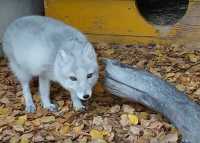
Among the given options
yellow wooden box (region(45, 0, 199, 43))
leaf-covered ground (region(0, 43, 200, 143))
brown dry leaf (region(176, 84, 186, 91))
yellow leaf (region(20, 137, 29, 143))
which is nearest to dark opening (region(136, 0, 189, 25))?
yellow wooden box (region(45, 0, 199, 43))

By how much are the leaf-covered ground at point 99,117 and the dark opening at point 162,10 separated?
0.60 metres

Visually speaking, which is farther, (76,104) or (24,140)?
(76,104)

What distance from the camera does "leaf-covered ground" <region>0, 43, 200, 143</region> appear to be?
3.02 meters

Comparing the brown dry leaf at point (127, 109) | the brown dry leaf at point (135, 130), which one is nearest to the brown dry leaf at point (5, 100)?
the brown dry leaf at point (127, 109)

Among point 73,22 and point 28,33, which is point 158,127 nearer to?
point 28,33

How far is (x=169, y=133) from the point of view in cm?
296

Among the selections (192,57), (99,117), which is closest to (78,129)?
(99,117)

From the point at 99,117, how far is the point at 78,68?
0.45m

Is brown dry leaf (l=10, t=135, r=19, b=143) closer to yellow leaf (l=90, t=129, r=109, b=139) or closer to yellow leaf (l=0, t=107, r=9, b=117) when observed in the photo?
yellow leaf (l=0, t=107, r=9, b=117)

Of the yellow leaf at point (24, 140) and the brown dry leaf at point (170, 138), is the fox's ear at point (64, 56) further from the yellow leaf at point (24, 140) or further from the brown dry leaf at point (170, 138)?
the brown dry leaf at point (170, 138)

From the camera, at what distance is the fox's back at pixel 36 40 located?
3.15m

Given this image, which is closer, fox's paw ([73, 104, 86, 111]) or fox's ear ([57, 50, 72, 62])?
fox's ear ([57, 50, 72, 62])

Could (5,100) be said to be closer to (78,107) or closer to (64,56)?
(78,107)

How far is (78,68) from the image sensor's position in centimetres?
299
